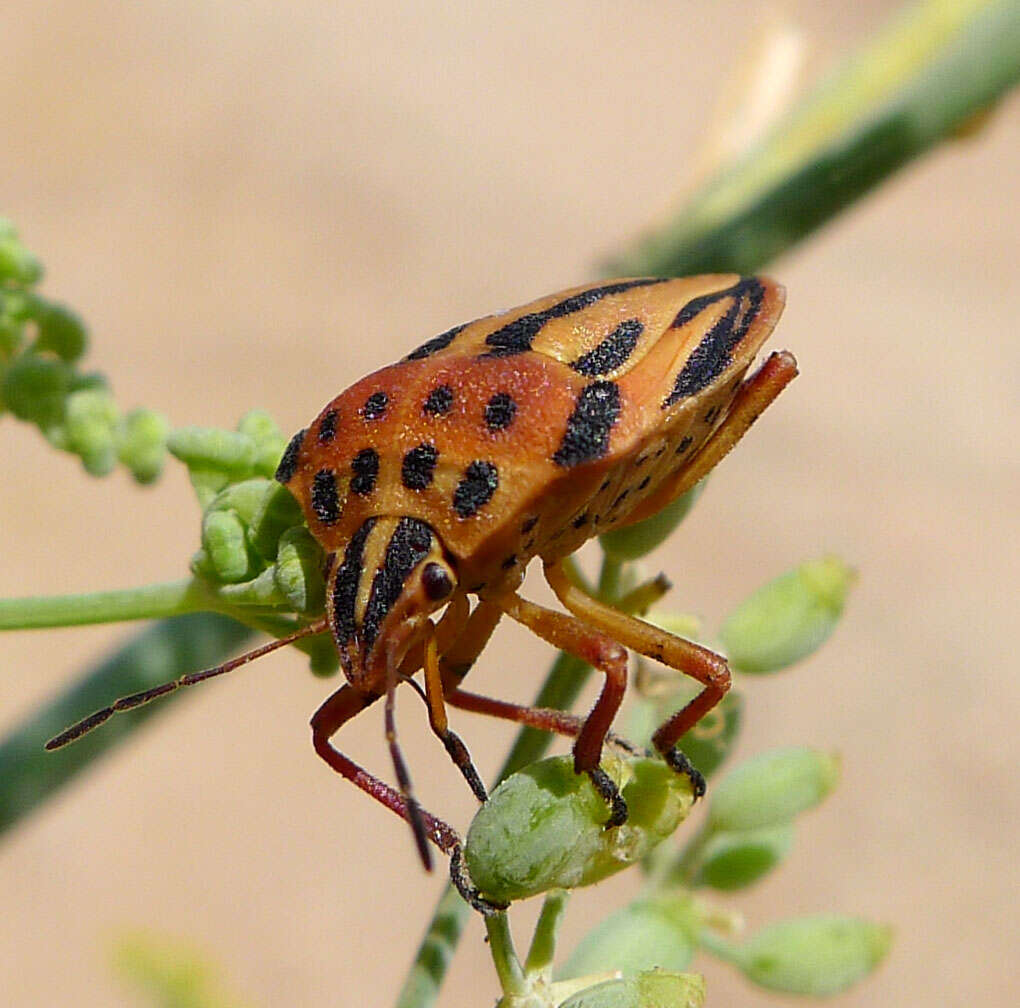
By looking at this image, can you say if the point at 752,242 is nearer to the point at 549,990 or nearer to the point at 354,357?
→ the point at 549,990

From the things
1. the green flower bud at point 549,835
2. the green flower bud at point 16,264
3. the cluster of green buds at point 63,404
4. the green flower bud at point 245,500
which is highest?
the green flower bud at point 16,264

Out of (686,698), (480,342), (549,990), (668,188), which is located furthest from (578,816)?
(668,188)

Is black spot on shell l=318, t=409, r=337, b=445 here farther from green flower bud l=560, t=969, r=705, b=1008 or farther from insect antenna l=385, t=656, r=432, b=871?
green flower bud l=560, t=969, r=705, b=1008

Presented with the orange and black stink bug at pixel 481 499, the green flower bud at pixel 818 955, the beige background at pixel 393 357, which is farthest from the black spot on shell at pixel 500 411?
the beige background at pixel 393 357

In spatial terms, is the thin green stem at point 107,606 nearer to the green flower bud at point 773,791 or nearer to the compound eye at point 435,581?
the compound eye at point 435,581

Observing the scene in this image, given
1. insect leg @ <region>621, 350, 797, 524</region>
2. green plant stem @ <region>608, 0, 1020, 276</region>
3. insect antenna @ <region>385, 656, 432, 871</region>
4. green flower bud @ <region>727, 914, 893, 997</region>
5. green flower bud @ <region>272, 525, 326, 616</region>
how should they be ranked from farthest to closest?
green plant stem @ <region>608, 0, 1020, 276</region>, green flower bud @ <region>727, 914, 893, 997</region>, insect leg @ <region>621, 350, 797, 524</region>, green flower bud @ <region>272, 525, 326, 616</region>, insect antenna @ <region>385, 656, 432, 871</region>

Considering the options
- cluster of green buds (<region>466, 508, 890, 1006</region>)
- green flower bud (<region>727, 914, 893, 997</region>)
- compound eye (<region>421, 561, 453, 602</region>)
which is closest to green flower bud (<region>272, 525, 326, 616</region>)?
compound eye (<region>421, 561, 453, 602</region>)

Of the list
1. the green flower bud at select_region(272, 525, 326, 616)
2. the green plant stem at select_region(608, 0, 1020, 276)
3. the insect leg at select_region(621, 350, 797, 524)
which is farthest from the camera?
the green plant stem at select_region(608, 0, 1020, 276)

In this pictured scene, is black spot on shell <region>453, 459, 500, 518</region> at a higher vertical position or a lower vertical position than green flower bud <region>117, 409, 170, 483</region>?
lower
